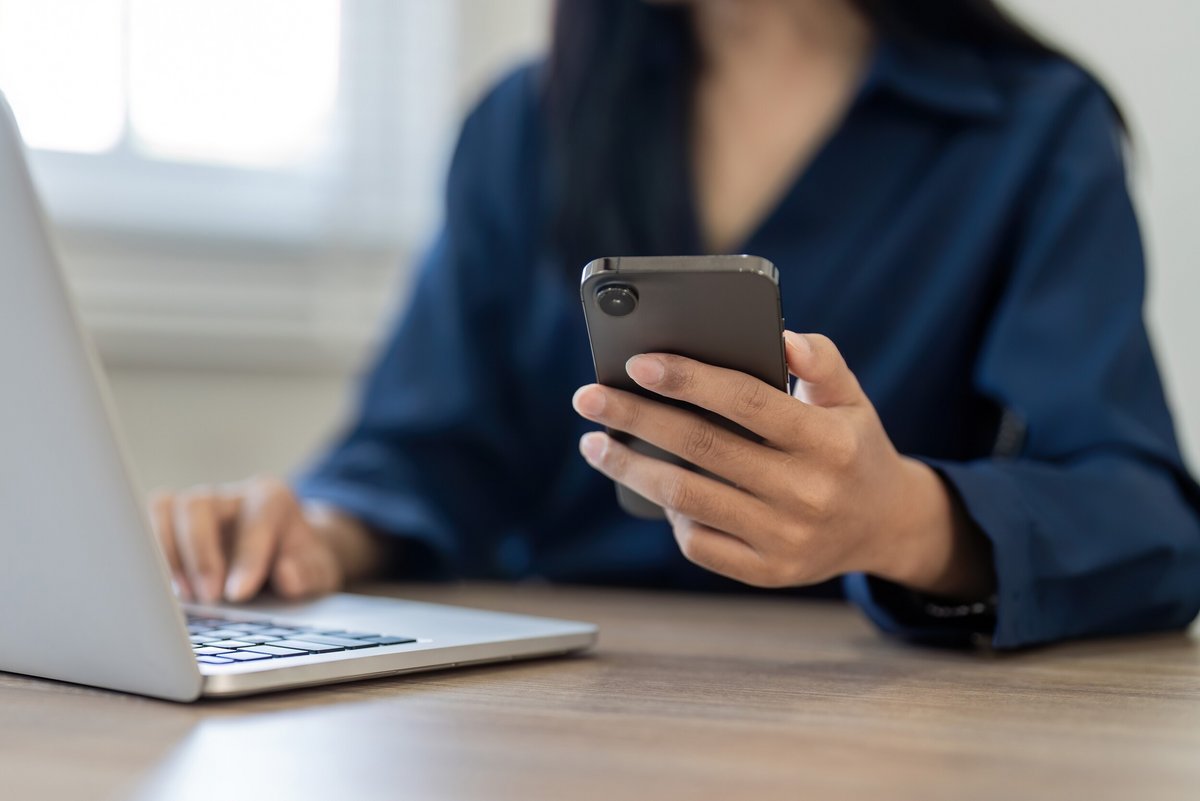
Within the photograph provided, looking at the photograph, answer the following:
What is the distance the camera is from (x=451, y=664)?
0.51 meters

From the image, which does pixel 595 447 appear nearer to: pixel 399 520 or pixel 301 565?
pixel 301 565

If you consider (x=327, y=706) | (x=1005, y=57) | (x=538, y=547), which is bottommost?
(x=538, y=547)

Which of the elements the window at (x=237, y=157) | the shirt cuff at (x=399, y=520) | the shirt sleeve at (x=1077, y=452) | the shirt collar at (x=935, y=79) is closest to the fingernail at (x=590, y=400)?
the shirt sleeve at (x=1077, y=452)

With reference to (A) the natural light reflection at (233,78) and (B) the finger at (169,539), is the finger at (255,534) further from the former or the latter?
(A) the natural light reflection at (233,78)

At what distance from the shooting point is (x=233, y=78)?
4.80 feet

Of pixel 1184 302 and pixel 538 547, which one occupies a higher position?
pixel 1184 302

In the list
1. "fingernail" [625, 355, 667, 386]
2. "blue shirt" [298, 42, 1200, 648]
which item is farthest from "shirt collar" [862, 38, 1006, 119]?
"fingernail" [625, 355, 667, 386]

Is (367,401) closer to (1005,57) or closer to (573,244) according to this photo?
(573,244)

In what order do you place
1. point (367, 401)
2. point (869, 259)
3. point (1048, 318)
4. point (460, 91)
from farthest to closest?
point (460, 91) → point (367, 401) → point (869, 259) → point (1048, 318)

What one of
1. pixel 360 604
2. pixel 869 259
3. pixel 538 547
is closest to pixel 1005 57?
pixel 869 259

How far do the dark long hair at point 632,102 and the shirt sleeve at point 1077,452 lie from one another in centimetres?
15

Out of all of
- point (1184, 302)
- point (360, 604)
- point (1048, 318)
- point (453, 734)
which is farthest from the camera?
point (1184, 302)

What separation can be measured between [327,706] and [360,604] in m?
0.25

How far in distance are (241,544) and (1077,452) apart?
553 millimetres
